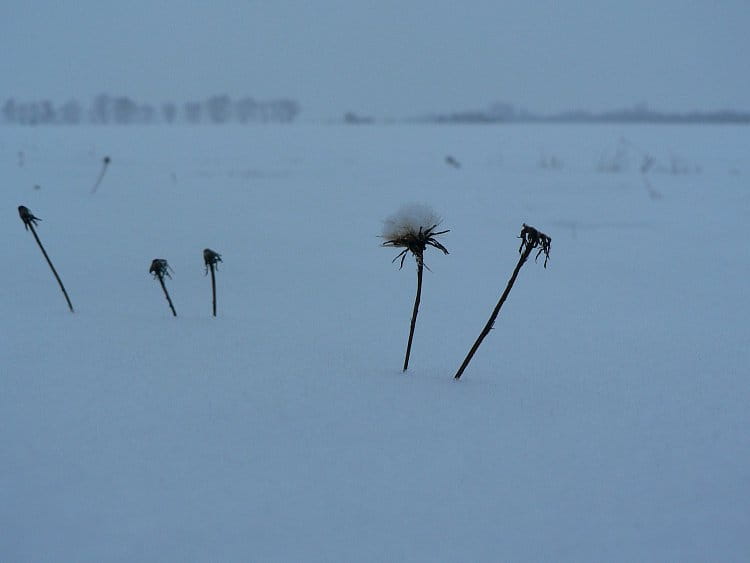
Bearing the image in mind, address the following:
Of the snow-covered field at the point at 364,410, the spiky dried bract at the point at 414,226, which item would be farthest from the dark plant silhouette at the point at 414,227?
the snow-covered field at the point at 364,410

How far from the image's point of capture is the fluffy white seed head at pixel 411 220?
210 centimetres

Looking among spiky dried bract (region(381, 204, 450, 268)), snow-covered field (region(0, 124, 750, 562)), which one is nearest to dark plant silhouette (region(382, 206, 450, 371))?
spiky dried bract (region(381, 204, 450, 268))

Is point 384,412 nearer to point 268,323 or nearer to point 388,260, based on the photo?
point 268,323

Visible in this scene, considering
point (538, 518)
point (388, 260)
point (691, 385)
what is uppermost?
point (388, 260)

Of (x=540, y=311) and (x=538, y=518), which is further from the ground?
(x=540, y=311)

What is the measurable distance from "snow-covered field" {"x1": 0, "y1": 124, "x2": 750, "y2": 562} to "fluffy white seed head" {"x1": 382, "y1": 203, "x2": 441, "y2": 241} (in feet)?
1.98

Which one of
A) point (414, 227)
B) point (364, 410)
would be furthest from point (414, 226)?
point (364, 410)

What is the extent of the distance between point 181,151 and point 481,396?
19.5 m

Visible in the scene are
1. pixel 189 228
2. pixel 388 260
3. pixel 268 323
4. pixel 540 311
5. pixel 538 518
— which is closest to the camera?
pixel 538 518

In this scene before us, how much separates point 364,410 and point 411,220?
2.21 ft

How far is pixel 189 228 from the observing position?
6914 millimetres

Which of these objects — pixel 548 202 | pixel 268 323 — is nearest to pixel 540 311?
pixel 268 323

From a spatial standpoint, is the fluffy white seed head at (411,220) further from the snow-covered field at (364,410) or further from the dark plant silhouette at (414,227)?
the snow-covered field at (364,410)

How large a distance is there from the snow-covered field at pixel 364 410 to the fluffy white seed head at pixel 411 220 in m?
0.60
